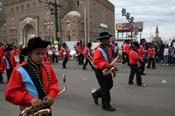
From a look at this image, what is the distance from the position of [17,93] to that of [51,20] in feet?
223

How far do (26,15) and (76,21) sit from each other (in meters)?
18.0

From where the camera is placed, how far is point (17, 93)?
3.29 meters

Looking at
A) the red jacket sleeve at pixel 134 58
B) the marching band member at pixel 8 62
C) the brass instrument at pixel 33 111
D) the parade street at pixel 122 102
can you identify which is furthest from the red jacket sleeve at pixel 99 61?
the marching band member at pixel 8 62

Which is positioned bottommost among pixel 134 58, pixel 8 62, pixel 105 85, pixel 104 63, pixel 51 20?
pixel 105 85

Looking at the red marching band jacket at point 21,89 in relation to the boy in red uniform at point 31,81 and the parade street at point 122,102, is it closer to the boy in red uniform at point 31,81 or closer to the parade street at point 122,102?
the boy in red uniform at point 31,81

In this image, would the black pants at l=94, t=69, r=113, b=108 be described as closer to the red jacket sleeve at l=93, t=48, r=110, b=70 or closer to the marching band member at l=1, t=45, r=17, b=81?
the red jacket sleeve at l=93, t=48, r=110, b=70

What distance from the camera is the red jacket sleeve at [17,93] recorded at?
3244 millimetres

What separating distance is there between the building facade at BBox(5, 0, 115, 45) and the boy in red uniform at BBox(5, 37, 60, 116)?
58.6 metres

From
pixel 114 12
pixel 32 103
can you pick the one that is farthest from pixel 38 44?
pixel 114 12

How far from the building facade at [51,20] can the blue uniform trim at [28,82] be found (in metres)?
58.7

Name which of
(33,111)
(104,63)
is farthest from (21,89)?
(104,63)

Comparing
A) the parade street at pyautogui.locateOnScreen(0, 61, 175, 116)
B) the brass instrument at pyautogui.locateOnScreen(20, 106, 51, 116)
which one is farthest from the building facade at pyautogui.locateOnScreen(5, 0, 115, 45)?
the brass instrument at pyautogui.locateOnScreen(20, 106, 51, 116)

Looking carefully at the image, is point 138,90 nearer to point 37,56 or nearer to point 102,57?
point 102,57

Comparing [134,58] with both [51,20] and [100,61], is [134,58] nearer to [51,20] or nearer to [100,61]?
[100,61]
